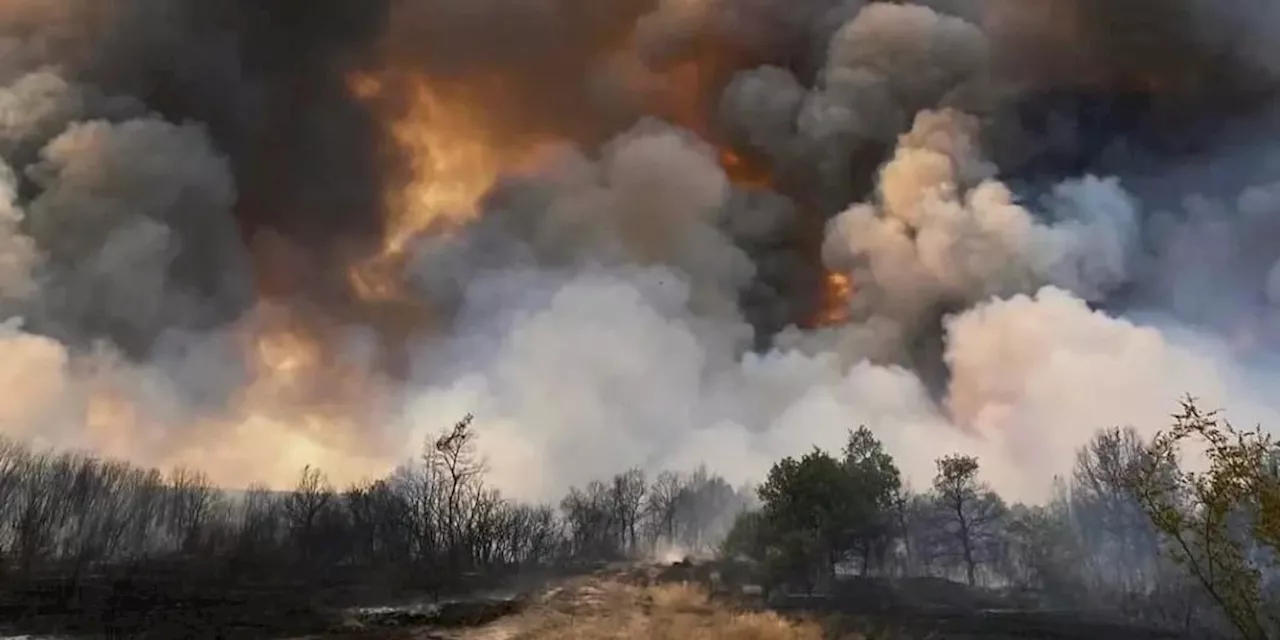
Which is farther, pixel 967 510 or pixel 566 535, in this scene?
pixel 566 535

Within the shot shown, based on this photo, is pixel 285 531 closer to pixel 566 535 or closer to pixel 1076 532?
pixel 566 535

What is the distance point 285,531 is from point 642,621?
204 feet

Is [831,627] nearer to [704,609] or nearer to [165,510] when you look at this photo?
[704,609]

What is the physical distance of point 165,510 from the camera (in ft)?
288

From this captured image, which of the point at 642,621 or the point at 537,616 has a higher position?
the point at 642,621

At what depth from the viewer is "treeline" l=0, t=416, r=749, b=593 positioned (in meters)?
62.4

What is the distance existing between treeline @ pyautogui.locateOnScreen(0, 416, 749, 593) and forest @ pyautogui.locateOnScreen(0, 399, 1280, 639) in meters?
0.22

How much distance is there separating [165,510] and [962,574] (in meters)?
81.2

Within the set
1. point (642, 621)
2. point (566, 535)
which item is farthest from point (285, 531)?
point (642, 621)

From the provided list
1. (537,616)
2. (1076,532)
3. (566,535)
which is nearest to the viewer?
(537,616)

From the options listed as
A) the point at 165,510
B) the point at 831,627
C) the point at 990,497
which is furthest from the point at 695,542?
the point at 831,627

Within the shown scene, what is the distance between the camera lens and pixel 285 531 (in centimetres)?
8475

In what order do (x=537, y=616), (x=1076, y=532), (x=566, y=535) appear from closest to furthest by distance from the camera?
1. (x=537, y=616)
2. (x=1076, y=532)
3. (x=566, y=535)

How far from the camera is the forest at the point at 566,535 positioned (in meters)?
46.9
